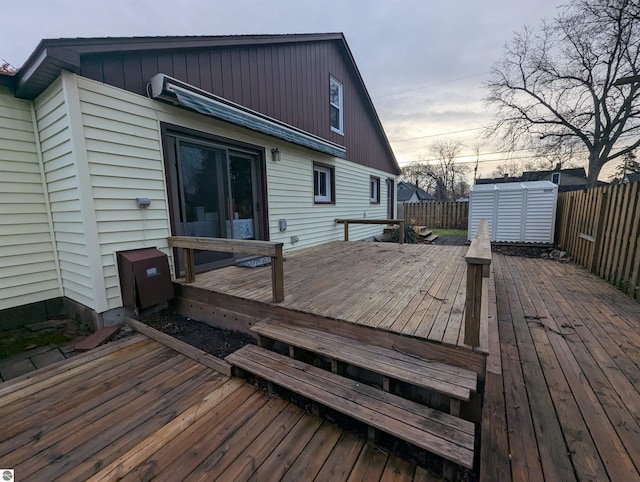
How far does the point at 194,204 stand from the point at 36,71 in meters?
1.96

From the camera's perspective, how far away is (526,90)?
14.0 meters

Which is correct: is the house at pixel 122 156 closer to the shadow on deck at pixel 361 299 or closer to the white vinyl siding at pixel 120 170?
the white vinyl siding at pixel 120 170

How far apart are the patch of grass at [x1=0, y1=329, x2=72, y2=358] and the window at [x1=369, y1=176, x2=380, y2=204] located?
8.37 meters

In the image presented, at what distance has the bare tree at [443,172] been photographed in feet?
99.9

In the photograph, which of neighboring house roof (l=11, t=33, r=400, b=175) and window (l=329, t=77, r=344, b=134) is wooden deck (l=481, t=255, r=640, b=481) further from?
window (l=329, t=77, r=344, b=134)

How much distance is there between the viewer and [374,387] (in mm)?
1858

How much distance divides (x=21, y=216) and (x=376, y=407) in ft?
14.3

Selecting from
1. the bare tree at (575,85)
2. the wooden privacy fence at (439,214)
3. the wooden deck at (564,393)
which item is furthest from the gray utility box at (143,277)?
the bare tree at (575,85)

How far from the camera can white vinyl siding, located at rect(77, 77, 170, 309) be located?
9.34ft

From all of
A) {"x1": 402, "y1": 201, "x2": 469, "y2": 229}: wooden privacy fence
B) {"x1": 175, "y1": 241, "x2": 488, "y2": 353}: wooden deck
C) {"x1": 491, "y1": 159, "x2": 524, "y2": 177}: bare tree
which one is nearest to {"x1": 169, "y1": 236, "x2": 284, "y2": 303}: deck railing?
{"x1": 175, "y1": 241, "x2": 488, "y2": 353}: wooden deck

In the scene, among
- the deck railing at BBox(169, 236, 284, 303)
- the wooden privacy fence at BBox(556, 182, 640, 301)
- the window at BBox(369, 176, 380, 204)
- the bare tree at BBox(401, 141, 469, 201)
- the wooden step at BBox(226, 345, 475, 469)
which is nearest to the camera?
the wooden step at BBox(226, 345, 475, 469)

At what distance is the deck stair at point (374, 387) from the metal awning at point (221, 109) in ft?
9.42

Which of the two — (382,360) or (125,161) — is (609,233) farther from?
(125,161)

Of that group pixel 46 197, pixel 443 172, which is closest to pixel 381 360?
pixel 46 197
